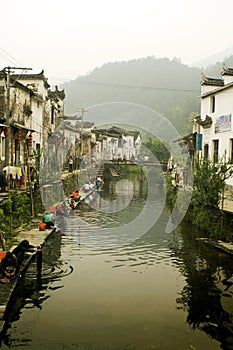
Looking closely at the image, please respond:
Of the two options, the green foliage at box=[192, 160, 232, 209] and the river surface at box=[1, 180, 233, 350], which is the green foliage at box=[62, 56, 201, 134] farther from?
the river surface at box=[1, 180, 233, 350]

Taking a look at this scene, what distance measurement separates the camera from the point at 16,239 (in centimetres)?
1518

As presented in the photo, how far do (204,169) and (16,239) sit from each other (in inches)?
352

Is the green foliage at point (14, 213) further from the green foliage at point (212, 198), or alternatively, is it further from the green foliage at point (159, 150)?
the green foliage at point (159, 150)

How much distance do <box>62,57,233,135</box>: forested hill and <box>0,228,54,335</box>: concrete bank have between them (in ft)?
165

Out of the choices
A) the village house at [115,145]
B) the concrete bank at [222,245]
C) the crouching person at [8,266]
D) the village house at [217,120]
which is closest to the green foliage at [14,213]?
the crouching person at [8,266]

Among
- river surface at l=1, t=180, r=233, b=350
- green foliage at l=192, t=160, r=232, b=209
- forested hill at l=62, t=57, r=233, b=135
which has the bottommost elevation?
river surface at l=1, t=180, r=233, b=350

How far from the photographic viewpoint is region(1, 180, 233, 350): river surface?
346 inches

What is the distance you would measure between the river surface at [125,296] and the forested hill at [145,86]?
51.5 m

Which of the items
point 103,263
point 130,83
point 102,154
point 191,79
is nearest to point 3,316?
point 103,263

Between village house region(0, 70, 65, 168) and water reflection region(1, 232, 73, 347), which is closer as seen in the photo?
water reflection region(1, 232, 73, 347)

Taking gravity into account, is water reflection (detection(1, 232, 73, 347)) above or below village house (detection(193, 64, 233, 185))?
below

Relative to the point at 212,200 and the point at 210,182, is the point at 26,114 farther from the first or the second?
the point at 212,200

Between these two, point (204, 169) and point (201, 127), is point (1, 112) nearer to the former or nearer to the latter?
point (204, 169)

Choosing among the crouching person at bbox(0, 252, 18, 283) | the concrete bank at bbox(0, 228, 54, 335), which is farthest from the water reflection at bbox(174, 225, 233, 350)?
the crouching person at bbox(0, 252, 18, 283)
